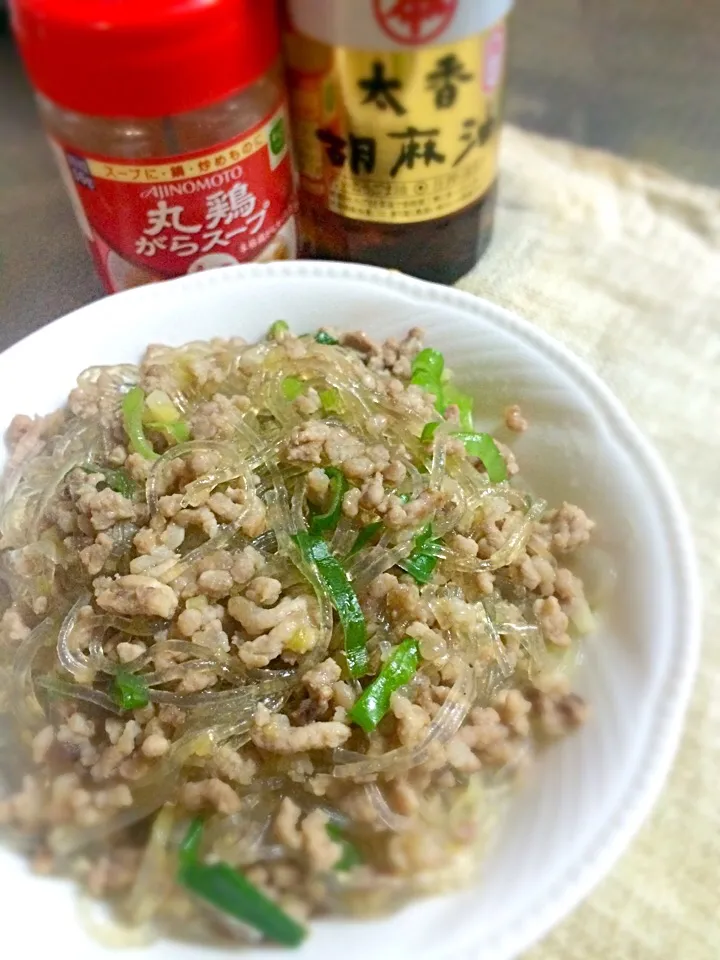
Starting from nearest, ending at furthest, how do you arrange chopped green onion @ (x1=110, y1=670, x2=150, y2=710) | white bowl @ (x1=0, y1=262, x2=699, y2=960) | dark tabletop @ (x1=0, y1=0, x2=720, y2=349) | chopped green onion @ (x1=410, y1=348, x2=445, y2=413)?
white bowl @ (x1=0, y1=262, x2=699, y2=960) → chopped green onion @ (x1=110, y1=670, x2=150, y2=710) → chopped green onion @ (x1=410, y1=348, x2=445, y2=413) → dark tabletop @ (x1=0, y1=0, x2=720, y2=349)

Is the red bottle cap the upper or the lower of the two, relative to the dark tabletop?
upper

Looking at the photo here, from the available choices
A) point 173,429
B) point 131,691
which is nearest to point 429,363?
point 173,429

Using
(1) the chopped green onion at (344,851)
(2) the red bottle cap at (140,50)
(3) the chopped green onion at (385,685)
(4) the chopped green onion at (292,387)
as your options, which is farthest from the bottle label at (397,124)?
(1) the chopped green onion at (344,851)

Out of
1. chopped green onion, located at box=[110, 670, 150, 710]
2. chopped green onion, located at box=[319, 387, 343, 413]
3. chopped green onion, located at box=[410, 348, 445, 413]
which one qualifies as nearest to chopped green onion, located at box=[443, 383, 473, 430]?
chopped green onion, located at box=[410, 348, 445, 413]

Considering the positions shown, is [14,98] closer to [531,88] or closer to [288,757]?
[531,88]

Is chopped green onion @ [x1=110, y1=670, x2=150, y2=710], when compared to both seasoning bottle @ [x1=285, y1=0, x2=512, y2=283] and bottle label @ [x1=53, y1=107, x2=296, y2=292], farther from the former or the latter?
seasoning bottle @ [x1=285, y1=0, x2=512, y2=283]

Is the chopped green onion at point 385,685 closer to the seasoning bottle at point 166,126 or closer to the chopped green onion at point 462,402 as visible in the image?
the chopped green onion at point 462,402

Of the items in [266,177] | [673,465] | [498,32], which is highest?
[498,32]

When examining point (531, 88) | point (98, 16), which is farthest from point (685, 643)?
point (531, 88)
